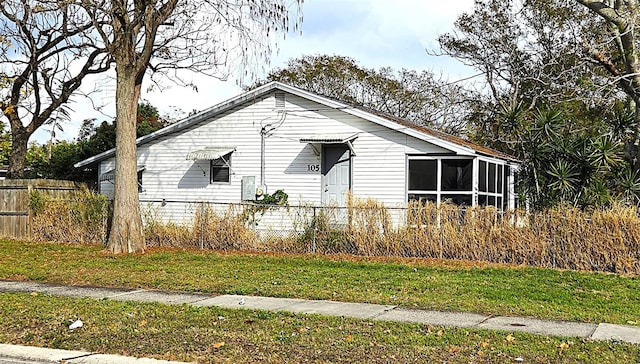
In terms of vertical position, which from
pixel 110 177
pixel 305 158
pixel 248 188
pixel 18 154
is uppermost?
pixel 18 154

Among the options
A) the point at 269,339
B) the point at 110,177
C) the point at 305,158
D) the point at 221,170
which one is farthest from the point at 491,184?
the point at 269,339

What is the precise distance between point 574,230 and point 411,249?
3724 mm

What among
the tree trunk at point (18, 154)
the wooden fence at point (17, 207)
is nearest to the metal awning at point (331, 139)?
the wooden fence at point (17, 207)

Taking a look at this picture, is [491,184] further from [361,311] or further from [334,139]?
[361,311]

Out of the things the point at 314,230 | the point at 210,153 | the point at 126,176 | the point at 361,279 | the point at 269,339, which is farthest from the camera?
the point at 210,153

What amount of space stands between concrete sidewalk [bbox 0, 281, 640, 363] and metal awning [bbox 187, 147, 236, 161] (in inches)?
399

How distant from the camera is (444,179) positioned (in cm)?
2128

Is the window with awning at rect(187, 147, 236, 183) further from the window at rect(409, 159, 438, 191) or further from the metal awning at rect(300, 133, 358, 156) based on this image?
the window at rect(409, 159, 438, 191)

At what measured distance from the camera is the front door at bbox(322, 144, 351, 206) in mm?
22469

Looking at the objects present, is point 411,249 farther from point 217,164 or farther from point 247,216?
point 217,164

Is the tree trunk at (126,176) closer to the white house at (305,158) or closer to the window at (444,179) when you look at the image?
the white house at (305,158)

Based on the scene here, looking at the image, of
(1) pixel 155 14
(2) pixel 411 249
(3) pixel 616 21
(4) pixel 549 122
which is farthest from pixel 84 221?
(3) pixel 616 21

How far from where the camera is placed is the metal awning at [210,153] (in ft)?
76.0

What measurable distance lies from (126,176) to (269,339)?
1129 centimetres
